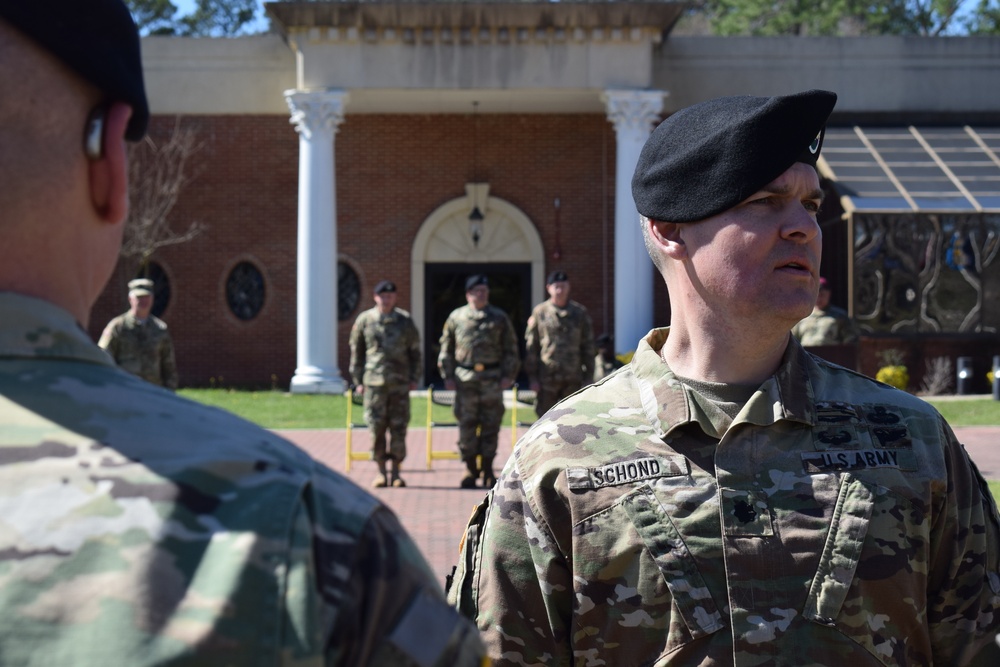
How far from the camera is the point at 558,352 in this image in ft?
44.9

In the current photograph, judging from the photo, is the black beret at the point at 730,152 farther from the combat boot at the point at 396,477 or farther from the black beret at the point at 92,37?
the combat boot at the point at 396,477

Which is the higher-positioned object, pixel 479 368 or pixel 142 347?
pixel 142 347

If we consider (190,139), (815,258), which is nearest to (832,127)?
(190,139)

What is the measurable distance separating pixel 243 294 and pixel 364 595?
945 inches

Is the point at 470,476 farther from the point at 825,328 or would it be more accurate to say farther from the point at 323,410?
the point at 323,410

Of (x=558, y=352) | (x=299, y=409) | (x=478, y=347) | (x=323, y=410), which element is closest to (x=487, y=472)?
(x=478, y=347)

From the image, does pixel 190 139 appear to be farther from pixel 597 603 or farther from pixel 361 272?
pixel 597 603

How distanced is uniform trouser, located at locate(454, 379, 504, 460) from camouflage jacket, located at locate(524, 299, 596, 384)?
0.83 meters

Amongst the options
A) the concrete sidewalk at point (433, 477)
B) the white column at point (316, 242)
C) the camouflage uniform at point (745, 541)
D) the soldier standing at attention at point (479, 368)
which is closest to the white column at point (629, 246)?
the white column at point (316, 242)

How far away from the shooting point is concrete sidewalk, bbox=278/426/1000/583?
9344 millimetres

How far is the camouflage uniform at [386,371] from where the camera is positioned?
12.7m

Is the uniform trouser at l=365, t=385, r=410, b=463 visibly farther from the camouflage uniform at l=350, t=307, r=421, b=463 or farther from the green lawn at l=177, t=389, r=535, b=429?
the green lawn at l=177, t=389, r=535, b=429

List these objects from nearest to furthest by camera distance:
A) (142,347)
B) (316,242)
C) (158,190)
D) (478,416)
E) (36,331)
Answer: (36,331), (478,416), (142,347), (316,242), (158,190)

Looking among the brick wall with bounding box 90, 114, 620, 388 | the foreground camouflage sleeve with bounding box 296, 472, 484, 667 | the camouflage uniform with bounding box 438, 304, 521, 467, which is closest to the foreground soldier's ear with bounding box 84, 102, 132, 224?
the foreground camouflage sleeve with bounding box 296, 472, 484, 667
